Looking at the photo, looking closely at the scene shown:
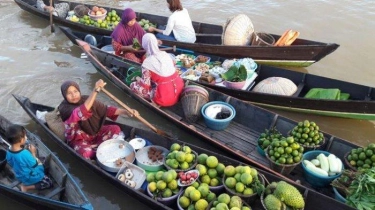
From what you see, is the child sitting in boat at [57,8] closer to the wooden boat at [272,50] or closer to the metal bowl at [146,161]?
the wooden boat at [272,50]

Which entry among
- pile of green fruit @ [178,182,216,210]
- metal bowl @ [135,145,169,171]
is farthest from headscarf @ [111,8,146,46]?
pile of green fruit @ [178,182,216,210]

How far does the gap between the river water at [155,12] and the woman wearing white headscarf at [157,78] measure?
2.50 ft

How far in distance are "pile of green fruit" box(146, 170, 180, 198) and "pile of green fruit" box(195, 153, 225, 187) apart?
317 millimetres

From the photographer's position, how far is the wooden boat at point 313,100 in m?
5.47

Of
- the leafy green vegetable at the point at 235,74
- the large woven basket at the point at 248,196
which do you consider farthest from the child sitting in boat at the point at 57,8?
the large woven basket at the point at 248,196

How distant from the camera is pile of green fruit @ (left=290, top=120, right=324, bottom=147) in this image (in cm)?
464

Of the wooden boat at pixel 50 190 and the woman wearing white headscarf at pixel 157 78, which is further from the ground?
the woman wearing white headscarf at pixel 157 78

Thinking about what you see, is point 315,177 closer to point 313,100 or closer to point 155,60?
point 313,100

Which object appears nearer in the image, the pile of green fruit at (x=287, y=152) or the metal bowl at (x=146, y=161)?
the pile of green fruit at (x=287, y=152)

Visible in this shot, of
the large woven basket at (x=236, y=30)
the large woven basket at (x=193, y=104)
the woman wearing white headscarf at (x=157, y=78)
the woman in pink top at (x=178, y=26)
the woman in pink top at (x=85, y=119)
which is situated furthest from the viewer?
the woman in pink top at (x=178, y=26)

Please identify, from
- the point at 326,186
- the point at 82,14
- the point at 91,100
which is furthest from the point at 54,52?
the point at 326,186

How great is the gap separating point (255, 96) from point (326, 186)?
6.86ft

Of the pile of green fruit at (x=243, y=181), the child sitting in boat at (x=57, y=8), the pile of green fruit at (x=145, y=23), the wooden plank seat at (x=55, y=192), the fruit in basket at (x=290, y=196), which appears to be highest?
the pile of green fruit at (x=145, y=23)

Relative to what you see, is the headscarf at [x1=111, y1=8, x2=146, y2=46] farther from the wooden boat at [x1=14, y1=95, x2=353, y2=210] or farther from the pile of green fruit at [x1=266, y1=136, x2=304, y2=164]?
the pile of green fruit at [x1=266, y1=136, x2=304, y2=164]
